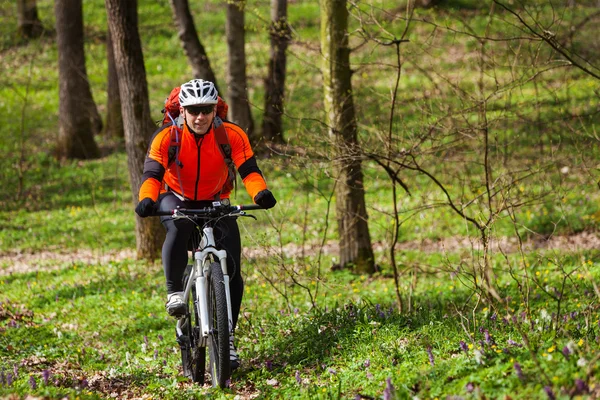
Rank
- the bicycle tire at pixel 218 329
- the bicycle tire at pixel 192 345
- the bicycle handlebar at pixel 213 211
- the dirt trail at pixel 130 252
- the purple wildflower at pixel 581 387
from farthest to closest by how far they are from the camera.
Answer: the dirt trail at pixel 130 252 < the bicycle tire at pixel 192 345 < the bicycle handlebar at pixel 213 211 < the bicycle tire at pixel 218 329 < the purple wildflower at pixel 581 387

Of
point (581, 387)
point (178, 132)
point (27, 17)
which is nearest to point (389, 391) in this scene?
point (581, 387)

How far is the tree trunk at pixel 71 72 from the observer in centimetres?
1981

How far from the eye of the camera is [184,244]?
6059 millimetres

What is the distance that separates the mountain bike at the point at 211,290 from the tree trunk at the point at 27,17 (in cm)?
2637

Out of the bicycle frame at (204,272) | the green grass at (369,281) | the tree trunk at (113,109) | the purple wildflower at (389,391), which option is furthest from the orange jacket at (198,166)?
the tree trunk at (113,109)

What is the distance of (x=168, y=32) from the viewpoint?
3369 cm

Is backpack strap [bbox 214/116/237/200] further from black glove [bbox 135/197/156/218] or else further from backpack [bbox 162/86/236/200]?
black glove [bbox 135/197/156/218]

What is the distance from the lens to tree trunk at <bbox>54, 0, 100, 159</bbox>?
19812 millimetres

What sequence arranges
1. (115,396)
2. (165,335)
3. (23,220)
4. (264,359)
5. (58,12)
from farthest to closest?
(58,12)
(23,220)
(165,335)
(264,359)
(115,396)

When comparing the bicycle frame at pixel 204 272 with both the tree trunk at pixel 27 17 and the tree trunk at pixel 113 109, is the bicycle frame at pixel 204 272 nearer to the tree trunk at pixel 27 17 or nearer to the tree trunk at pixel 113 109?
the tree trunk at pixel 113 109

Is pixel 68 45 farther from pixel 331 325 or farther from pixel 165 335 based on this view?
pixel 331 325

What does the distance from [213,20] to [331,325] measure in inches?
1166

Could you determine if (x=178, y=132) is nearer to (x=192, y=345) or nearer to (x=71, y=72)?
(x=192, y=345)

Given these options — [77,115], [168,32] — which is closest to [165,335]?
[77,115]
